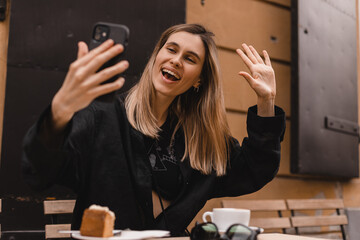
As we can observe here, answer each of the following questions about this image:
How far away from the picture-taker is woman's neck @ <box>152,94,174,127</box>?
2027 mm

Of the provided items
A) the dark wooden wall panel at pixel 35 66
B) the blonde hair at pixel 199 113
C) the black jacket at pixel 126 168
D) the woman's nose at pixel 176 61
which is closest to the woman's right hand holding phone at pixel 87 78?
the black jacket at pixel 126 168

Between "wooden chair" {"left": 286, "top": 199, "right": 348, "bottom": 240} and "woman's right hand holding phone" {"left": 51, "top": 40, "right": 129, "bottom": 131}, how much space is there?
2706 mm

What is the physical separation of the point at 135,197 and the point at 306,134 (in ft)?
7.38

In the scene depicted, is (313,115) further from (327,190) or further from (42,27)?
(42,27)

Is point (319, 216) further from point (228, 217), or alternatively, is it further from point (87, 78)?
point (87, 78)

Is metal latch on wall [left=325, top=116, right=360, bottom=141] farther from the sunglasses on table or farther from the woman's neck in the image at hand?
the sunglasses on table

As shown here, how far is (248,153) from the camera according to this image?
198cm

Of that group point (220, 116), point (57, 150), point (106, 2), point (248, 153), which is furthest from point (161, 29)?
point (57, 150)

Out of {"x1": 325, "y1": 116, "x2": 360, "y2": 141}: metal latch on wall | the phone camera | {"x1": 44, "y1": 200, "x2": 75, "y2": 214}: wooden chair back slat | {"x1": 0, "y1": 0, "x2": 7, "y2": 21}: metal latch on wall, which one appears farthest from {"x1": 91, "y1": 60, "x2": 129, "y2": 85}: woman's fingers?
{"x1": 325, "y1": 116, "x2": 360, "y2": 141}: metal latch on wall

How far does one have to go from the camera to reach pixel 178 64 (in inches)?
77.3

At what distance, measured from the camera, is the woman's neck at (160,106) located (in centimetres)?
203

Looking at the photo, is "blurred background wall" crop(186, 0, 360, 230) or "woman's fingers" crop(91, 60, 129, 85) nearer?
"woman's fingers" crop(91, 60, 129, 85)

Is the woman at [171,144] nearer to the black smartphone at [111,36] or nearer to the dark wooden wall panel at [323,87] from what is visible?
the black smartphone at [111,36]

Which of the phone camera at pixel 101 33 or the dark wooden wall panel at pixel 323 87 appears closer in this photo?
the phone camera at pixel 101 33
